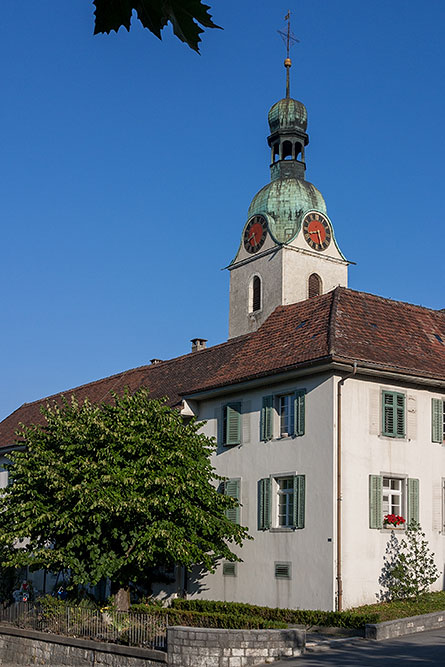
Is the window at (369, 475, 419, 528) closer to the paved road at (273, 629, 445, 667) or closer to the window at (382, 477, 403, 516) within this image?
the window at (382, 477, 403, 516)

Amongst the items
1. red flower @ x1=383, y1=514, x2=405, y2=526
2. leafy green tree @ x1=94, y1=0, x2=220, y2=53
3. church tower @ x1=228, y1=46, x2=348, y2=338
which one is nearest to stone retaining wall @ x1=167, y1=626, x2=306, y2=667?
red flower @ x1=383, y1=514, x2=405, y2=526

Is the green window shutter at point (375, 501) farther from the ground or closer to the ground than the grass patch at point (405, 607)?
farther from the ground

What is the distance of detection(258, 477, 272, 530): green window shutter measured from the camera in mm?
24062

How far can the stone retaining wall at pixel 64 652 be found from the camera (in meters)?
17.3

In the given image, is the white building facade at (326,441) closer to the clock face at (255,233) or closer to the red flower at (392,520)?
the red flower at (392,520)

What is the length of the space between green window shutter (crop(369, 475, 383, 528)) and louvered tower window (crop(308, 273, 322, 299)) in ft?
113

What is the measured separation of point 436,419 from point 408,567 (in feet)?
14.6

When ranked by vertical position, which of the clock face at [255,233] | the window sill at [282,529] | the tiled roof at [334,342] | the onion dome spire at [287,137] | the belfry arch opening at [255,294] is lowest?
the window sill at [282,529]

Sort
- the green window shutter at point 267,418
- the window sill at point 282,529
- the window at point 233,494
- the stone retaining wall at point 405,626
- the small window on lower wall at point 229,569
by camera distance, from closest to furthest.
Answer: the stone retaining wall at point 405,626 → the window sill at point 282,529 → the green window shutter at point 267,418 → the small window on lower wall at point 229,569 → the window at point 233,494

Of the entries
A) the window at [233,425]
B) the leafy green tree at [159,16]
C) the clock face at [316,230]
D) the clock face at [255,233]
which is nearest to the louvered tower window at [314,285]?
the clock face at [316,230]

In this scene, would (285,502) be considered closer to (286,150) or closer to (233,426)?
(233,426)

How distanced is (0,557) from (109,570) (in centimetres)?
481

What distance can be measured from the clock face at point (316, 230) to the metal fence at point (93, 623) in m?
38.7

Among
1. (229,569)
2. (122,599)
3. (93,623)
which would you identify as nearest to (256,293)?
(229,569)
